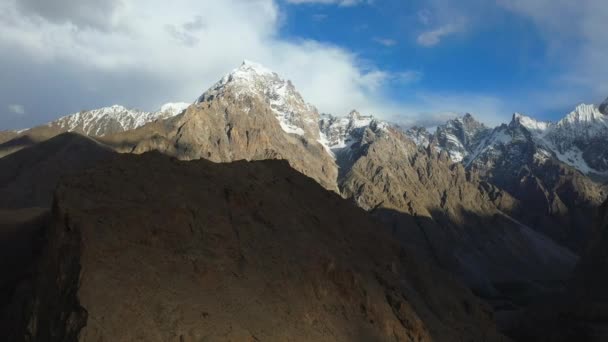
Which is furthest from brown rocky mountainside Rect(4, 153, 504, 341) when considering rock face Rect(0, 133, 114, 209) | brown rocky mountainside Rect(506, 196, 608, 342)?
rock face Rect(0, 133, 114, 209)

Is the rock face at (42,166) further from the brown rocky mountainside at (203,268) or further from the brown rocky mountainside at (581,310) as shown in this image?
the brown rocky mountainside at (581,310)

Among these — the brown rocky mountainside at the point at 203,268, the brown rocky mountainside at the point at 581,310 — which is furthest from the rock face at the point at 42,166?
the brown rocky mountainside at the point at 581,310

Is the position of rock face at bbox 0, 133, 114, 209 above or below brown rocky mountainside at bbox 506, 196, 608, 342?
above

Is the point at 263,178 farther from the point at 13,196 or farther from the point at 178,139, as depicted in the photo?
the point at 178,139

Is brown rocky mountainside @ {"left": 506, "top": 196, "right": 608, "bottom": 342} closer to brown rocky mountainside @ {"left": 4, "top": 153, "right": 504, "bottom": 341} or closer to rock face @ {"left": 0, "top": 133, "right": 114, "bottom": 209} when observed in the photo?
brown rocky mountainside @ {"left": 4, "top": 153, "right": 504, "bottom": 341}

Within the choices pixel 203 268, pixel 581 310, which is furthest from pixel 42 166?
pixel 581 310

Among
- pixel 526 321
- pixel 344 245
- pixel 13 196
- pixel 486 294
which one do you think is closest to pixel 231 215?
pixel 344 245
